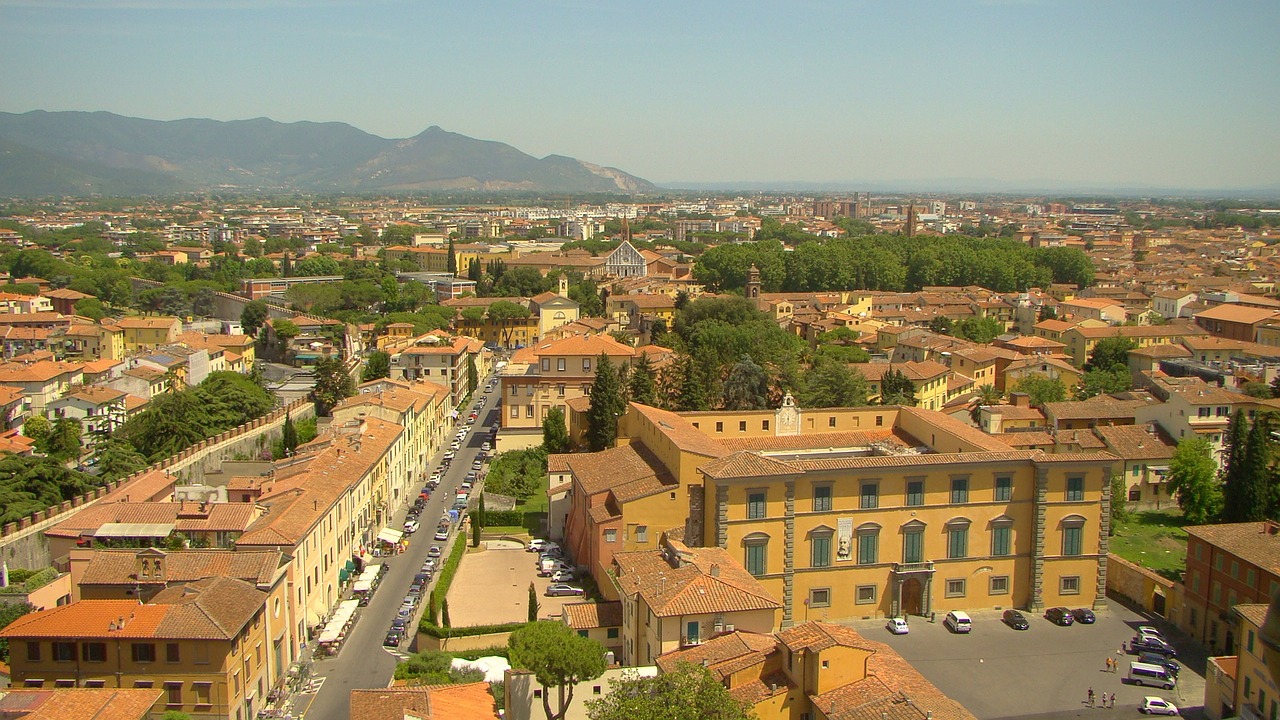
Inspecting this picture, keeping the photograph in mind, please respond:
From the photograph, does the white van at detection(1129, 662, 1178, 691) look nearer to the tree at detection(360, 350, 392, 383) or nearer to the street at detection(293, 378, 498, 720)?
the street at detection(293, 378, 498, 720)

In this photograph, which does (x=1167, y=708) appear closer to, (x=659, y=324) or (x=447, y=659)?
(x=447, y=659)

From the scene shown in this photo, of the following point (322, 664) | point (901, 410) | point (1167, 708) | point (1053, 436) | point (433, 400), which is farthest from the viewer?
point (433, 400)

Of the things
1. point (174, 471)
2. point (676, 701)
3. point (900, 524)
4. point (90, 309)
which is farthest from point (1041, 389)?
point (90, 309)

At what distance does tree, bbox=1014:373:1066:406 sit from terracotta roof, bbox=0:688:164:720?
31.1 meters

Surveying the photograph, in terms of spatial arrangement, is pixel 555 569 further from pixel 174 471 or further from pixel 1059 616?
pixel 174 471

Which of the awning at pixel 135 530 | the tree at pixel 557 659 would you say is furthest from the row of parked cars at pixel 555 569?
the awning at pixel 135 530

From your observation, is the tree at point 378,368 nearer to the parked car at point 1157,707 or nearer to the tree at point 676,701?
the tree at point 676,701

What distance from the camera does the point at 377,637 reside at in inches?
865

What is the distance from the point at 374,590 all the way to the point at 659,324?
29.8m

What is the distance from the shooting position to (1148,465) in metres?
31.0

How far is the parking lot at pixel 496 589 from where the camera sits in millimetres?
22484

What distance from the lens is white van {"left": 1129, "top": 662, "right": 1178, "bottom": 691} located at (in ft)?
63.0

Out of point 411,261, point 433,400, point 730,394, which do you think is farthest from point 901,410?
point 411,261

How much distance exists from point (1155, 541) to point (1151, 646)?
322 inches
